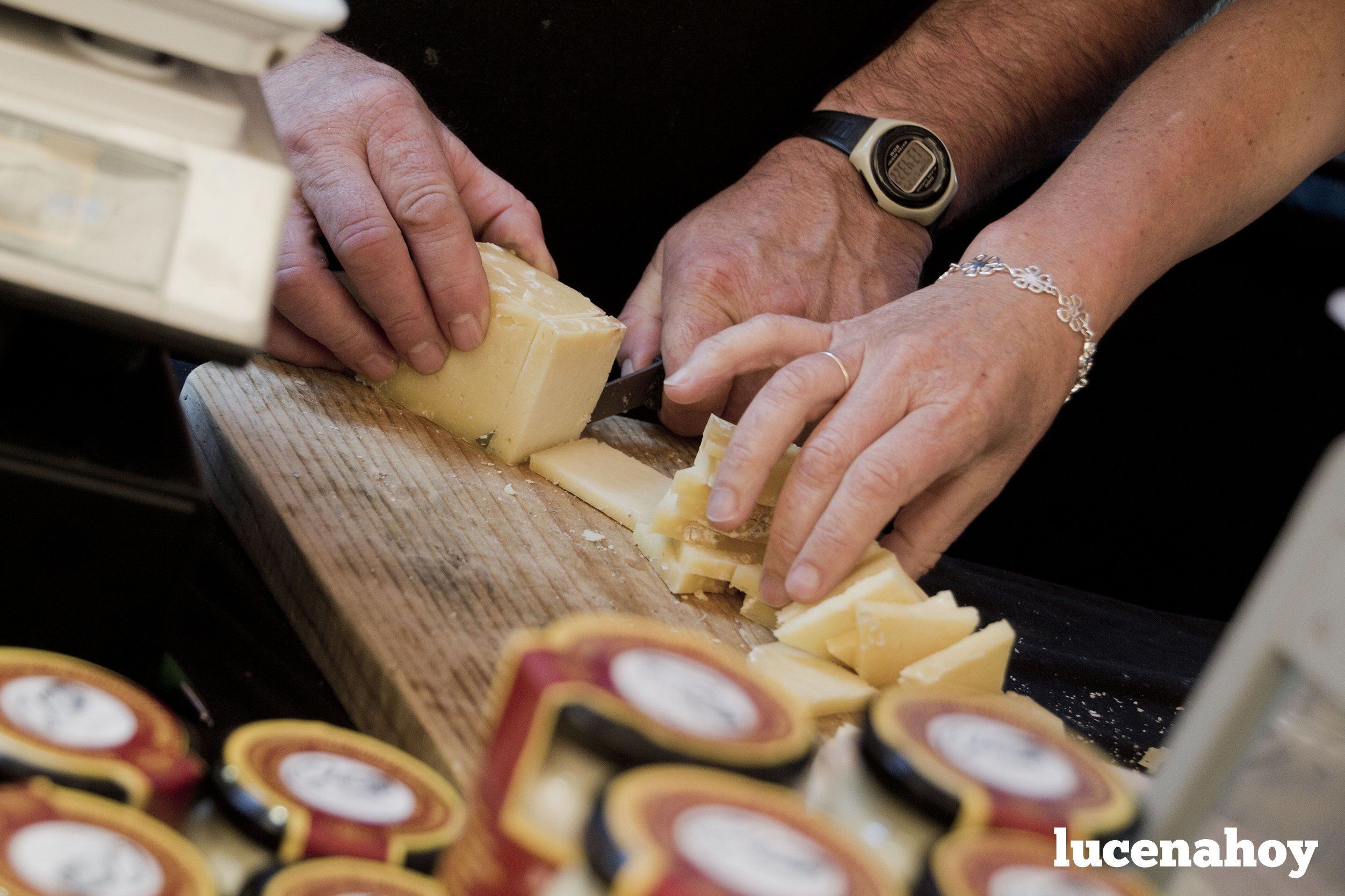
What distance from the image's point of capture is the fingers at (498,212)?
77.4 inches

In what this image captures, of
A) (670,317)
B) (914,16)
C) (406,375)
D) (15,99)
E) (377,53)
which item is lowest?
(406,375)

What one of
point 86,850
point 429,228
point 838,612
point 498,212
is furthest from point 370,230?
point 86,850

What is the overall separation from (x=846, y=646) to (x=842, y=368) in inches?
15.2

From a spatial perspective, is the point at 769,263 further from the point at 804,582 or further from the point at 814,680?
the point at 814,680

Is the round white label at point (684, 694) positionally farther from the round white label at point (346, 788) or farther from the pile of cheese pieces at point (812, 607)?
the pile of cheese pieces at point (812, 607)

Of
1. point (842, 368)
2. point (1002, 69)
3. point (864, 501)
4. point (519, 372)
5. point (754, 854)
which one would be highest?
point (1002, 69)

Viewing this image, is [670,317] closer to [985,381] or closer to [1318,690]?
[985,381]

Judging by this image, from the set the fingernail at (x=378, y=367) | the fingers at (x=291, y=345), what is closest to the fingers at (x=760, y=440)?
the fingernail at (x=378, y=367)

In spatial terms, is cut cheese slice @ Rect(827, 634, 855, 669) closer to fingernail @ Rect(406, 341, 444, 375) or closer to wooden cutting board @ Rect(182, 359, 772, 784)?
wooden cutting board @ Rect(182, 359, 772, 784)

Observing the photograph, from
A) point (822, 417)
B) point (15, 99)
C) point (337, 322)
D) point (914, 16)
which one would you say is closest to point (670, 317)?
point (822, 417)

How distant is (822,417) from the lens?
1758 mm

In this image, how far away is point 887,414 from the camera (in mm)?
1615

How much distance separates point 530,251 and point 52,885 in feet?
5.06

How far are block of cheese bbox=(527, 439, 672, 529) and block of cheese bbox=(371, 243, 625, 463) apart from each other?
38 millimetres
